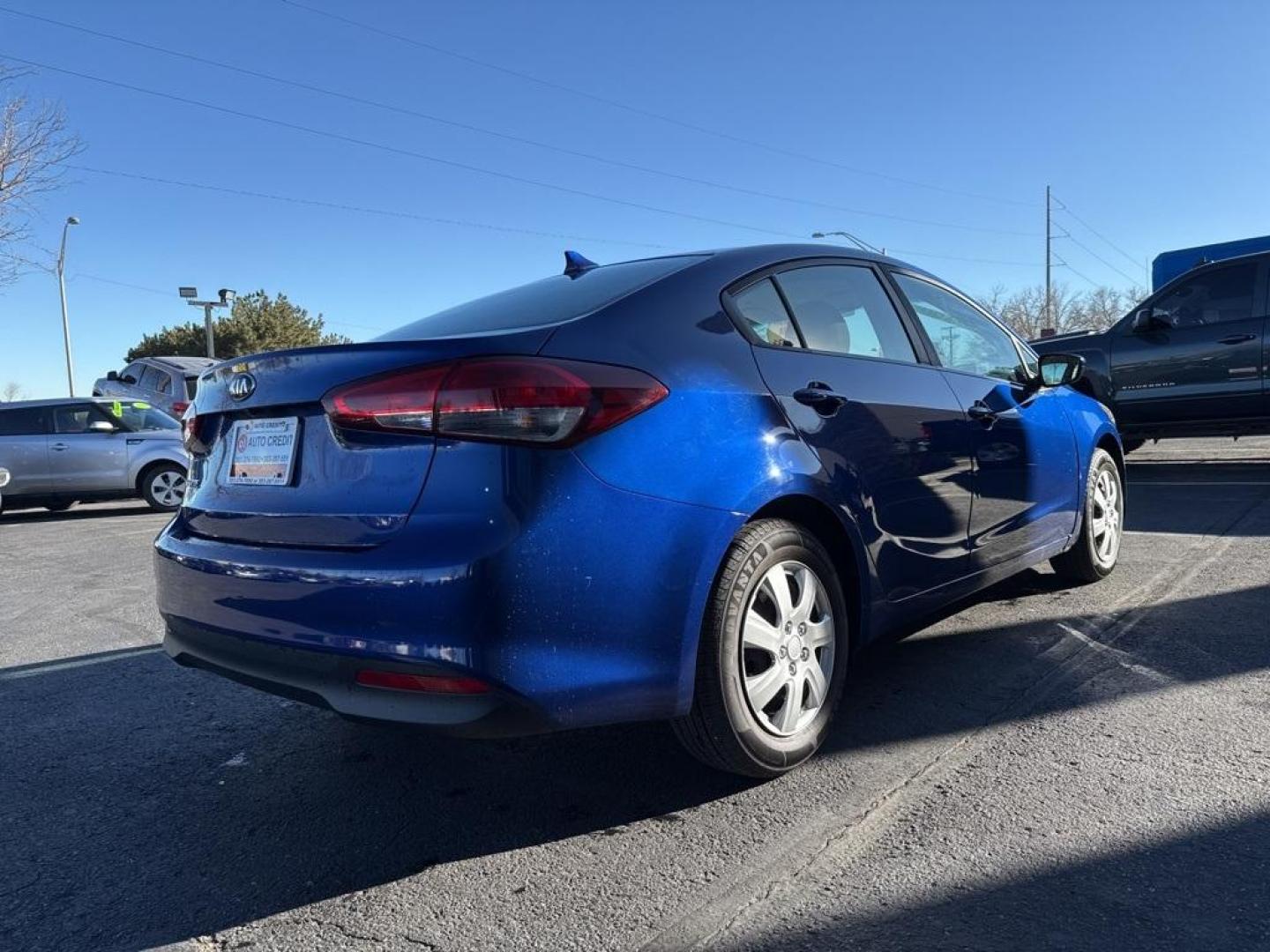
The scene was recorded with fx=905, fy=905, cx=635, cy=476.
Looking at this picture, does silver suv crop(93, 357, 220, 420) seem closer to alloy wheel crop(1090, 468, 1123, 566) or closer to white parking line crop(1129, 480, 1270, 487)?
white parking line crop(1129, 480, 1270, 487)

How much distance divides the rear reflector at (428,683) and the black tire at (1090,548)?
3594 millimetres

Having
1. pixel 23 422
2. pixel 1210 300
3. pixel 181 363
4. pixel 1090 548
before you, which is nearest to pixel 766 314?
pixel 1090 548

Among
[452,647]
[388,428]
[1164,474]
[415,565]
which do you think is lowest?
[1164,474]

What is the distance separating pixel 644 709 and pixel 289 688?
2.85 ft

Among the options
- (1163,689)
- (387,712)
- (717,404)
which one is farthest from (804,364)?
(1163,689)

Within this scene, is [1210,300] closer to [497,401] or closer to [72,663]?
[497,401]

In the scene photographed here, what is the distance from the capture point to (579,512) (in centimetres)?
207

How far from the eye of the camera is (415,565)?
203cm

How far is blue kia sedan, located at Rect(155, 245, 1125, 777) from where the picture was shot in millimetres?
2035

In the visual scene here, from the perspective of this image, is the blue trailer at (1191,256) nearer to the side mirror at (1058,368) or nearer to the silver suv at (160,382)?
the side mirror at (1058,368)

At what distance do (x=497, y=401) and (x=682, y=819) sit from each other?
1.24m

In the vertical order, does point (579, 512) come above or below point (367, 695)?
above

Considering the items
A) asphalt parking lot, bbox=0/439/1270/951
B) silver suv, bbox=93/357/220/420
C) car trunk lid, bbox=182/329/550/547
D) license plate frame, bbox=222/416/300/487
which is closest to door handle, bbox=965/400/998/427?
asphalt parking lot, bbox=0/439/1270/951

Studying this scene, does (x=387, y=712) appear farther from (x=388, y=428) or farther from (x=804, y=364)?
(x=804, y=364)
